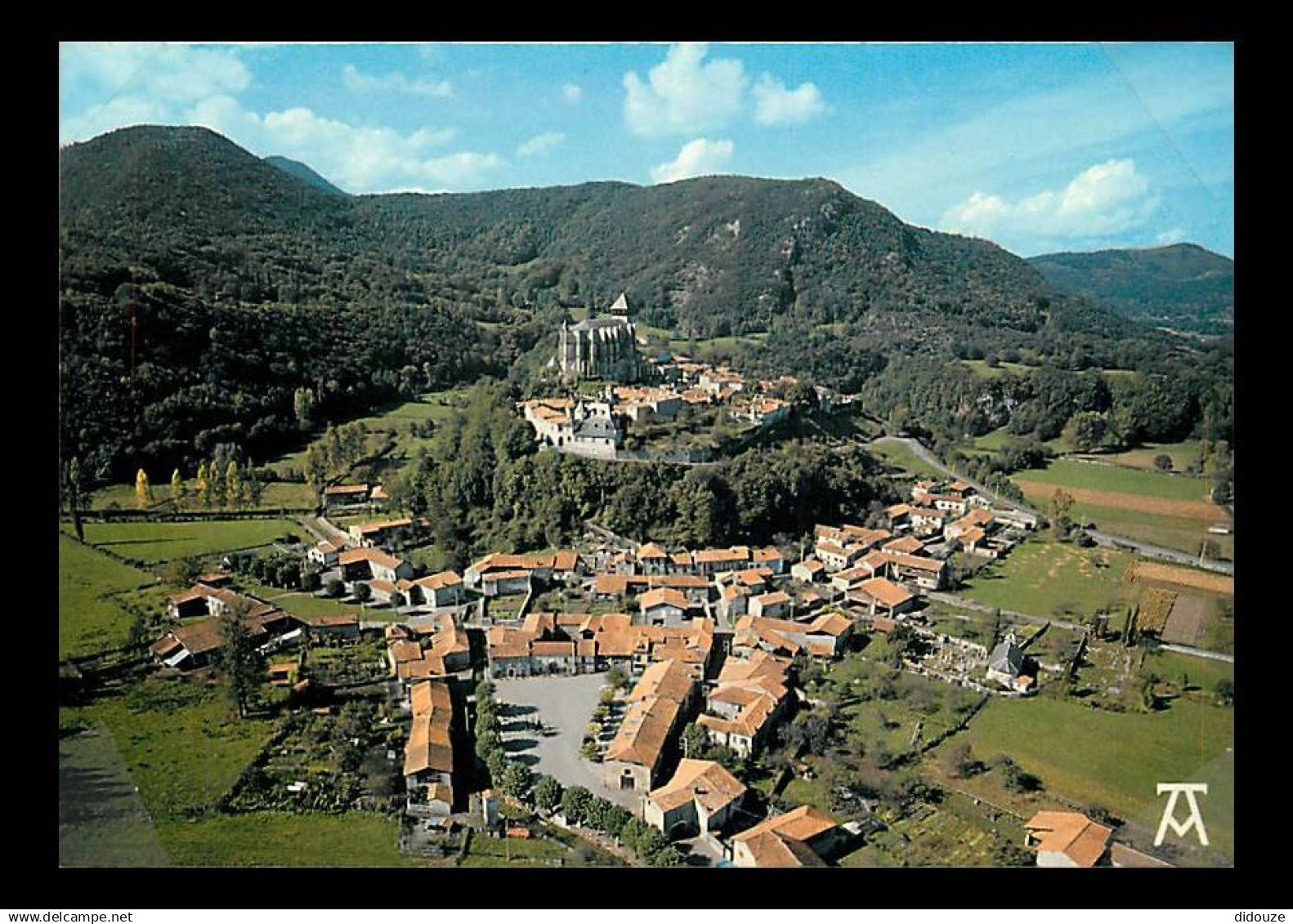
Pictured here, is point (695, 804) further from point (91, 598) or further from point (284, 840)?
point (91, 598)

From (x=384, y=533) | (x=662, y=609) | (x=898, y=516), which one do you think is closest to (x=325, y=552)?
(x=384, y=533)

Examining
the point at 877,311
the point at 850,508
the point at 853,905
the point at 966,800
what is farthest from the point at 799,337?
the point at 853,905

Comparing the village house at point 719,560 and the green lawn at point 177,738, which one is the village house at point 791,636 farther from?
the green lawn at point 177,738

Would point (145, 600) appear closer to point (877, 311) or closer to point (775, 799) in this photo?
point (775, 799)

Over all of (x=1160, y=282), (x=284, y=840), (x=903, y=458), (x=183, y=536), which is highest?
(x=1160, y=282)

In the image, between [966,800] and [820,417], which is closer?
[966,800]

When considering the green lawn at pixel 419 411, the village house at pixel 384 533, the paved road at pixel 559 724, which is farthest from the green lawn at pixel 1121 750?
the green lawn at pixel 419 411
